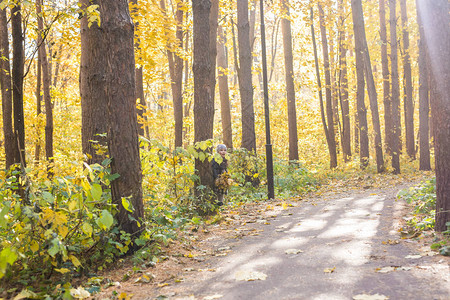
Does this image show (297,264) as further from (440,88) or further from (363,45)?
(363,45)

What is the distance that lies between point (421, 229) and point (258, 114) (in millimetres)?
17000

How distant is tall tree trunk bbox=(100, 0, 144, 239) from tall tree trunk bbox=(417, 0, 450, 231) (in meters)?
4.07

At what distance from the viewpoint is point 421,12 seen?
18.4 feet

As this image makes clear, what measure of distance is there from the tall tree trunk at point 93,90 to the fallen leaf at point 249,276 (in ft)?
11.4

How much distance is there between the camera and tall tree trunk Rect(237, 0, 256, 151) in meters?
13.5

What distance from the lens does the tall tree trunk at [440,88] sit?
5324 mm

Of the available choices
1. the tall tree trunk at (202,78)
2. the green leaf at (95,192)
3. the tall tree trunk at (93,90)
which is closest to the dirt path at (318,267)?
the green leaf at (95,192)

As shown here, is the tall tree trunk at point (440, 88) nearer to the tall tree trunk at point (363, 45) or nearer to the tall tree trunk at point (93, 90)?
Answer: the tall tree trunk at point (93, 90)

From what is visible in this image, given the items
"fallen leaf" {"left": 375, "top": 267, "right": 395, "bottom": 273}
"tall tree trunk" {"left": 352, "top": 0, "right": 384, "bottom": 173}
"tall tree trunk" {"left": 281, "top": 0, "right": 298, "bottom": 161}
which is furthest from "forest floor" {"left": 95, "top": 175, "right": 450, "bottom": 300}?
"tall tree trunk" {"left": 281, "top": 0, "right": 298, "bottom": 161}

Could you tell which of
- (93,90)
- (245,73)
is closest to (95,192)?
(93,90)

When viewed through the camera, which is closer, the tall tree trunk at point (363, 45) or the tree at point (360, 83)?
the tall tree trunk at point (363, 45)

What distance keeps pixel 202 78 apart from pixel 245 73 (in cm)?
554

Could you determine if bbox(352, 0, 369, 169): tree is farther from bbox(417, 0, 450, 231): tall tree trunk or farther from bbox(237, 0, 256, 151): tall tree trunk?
bbox(417, 0, 450, 231): tall tree trunk

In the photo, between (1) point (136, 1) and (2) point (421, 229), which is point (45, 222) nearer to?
(2) point (421, 229)
